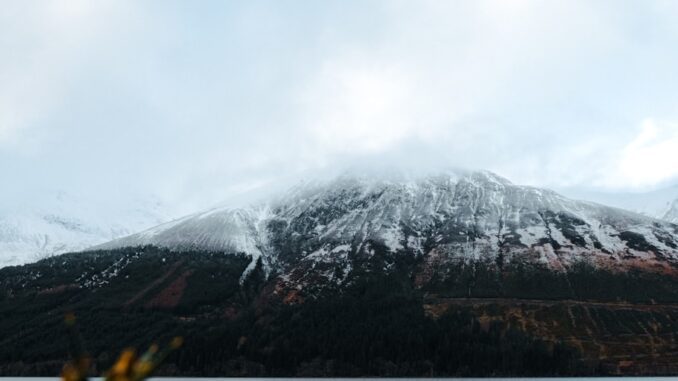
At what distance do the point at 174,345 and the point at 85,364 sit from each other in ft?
5.46

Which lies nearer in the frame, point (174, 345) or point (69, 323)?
point (69, 323)

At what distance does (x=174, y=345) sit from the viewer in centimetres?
919

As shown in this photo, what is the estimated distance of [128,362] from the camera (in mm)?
7551

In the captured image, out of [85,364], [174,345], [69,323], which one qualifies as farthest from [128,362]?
[174,345]

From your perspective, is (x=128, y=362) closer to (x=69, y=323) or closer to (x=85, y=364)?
(x=85, y=364)

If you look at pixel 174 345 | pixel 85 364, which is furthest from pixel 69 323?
pixel 174 345

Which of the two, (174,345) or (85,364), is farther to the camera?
(174,345)

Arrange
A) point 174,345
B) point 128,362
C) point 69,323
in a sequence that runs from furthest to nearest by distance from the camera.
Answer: point 174,345 → point 69,323 → point 128,362

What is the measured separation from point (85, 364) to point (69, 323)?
2.12ft

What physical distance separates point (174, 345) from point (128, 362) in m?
1.65

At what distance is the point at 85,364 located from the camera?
25.1 ft

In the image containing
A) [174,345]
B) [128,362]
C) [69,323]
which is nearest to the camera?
[128,362]

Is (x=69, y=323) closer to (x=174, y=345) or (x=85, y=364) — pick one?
(x=85, y=364)

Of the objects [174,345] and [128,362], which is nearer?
[128,362]
